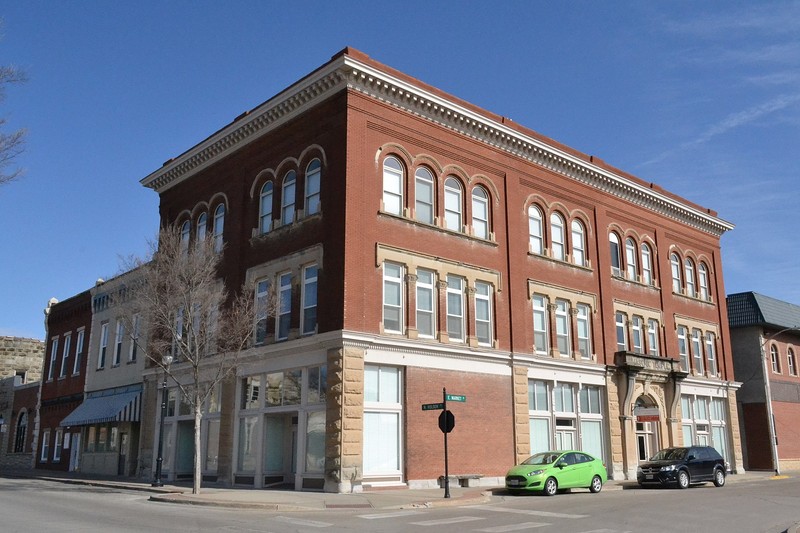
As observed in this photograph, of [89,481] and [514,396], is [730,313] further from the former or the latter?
[89,481]

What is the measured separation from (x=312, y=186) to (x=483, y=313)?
864 centimetres

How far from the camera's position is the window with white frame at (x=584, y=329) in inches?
1330

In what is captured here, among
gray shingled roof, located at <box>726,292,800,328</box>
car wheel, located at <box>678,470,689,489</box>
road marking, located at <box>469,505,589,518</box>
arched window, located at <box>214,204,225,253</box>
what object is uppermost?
arched window, located at <box>214,204,225,253</box>

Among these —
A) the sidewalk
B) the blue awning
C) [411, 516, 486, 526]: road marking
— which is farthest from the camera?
the blue awning

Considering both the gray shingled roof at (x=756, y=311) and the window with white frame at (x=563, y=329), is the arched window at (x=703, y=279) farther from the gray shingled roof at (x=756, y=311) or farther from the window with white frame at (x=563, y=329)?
the window with white frame at (x=563, y=329)

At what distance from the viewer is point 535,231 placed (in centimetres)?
3319

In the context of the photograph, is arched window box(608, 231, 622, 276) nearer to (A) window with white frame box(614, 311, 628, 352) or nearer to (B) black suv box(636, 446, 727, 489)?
(A) window with white frame box(614, 311, 628, 352)

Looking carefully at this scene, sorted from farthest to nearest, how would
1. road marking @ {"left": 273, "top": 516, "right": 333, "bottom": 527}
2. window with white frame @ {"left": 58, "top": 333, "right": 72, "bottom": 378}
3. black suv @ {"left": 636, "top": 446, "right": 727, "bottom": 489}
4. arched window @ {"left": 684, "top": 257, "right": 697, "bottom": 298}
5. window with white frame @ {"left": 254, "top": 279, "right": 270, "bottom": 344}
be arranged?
1. window with white frame @ {"left": 58, "top": 333, "right": 72, "bottom": 378}
2. arched window @ {"left": 684, "top": 257, "right": 697, "bottom": 298}
3. black suv @ {"left": 636, "top": 446, "right": 727, "bottom": 489}
4. window with white frame @ {"left": 254, "top": 279, "right": 270, "bottom": 344}
5. road marking @ {"left": 273, "top": 516, "right": 333, "bottom": 527}

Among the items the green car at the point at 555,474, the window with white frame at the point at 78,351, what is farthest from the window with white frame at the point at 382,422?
the window with white frame at the point at 78,351

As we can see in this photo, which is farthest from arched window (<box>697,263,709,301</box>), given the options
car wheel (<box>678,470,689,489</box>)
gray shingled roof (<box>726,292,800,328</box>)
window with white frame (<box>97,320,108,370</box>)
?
window with white frame (<box>97,320,108,370</box>)

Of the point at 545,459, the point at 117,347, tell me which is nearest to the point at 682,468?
the point at 545,459

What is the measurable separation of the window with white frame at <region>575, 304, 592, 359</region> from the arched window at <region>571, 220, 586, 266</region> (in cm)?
229

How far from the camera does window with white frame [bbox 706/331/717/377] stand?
41.9m

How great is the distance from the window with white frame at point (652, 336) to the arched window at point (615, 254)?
340 cm
